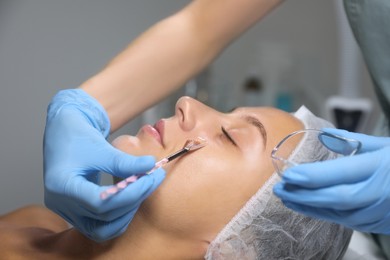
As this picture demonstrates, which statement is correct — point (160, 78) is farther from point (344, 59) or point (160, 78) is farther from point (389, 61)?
point (344, 59)

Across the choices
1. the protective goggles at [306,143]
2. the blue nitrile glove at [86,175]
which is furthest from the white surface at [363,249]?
the blue nitrile glove at [86,175]

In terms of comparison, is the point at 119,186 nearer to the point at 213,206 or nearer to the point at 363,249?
the point at 213,206

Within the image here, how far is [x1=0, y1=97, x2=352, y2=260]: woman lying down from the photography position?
51.4 inches

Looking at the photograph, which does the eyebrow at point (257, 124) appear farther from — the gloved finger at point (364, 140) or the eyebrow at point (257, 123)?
the gloved finger at point (364, 140)

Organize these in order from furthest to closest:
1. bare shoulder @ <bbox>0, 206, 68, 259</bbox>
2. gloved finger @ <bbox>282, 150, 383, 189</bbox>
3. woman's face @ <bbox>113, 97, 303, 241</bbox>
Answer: bare shoulder @ <bbox>0, 206, 68, 259</bbox>, woman's face @ <bbox>113, 97, 303, 241</bbox>, gloved finger @ <bbox>282, 150, 383, 189</bbox>

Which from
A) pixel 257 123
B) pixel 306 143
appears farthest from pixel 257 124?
pixel 306 143

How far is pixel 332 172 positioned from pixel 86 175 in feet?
1.82

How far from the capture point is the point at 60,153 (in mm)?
1256

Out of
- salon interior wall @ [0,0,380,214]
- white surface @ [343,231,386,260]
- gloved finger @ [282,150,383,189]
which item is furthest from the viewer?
salon interior wall @ [0,0,380,214]

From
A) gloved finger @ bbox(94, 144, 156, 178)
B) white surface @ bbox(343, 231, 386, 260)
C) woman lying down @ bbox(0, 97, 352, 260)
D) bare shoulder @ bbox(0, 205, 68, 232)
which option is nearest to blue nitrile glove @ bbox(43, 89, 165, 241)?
gloved finger @ bbox(94, 144, 156, 178)

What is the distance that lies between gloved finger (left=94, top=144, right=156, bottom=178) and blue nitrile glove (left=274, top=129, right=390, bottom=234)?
277 mm

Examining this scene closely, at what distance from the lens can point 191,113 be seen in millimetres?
1388

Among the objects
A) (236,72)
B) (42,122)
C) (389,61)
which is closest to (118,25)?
(42,122)

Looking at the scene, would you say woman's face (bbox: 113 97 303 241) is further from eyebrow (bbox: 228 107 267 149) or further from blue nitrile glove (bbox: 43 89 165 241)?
blue nitrile glove (bbox: 43 89 165 241)
